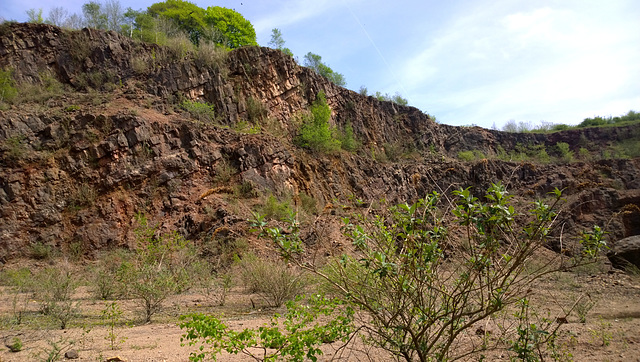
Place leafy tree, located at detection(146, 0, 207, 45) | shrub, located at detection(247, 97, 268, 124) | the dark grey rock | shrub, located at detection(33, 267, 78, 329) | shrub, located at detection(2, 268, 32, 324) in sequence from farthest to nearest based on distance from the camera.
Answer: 1. leafy tree, located at detection(146, 0, 207, 45)
2. shrub, located at detection(247, 97, 268, 124)
3. the dark grey rock
4. shrub, located at detection(2, 268, 32, 324)
5. shrub, located at detection(33, 267, 78, 329)

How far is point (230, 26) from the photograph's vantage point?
2728cm

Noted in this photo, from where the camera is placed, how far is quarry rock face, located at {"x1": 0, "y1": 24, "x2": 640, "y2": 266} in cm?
1335

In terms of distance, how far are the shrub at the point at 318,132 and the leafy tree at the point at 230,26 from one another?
8598 millimetres

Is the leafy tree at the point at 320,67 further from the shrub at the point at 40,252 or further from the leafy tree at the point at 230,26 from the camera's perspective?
the shrub at the point at 40,252

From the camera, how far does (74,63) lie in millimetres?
17922

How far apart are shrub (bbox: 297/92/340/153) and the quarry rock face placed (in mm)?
572

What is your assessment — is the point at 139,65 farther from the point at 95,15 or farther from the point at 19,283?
the point at 19,283

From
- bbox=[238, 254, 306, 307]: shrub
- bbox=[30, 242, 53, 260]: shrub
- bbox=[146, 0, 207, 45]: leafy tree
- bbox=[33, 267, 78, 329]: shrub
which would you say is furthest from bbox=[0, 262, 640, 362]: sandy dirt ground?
bbox=[146, 0, 207, 45]: leafy tree

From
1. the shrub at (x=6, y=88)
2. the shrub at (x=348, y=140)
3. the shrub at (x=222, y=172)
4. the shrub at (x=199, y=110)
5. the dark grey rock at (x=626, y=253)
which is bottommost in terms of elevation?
the dark grey rock at (x=626, y=253)

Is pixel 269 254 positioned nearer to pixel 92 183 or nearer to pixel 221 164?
pixel 221 164

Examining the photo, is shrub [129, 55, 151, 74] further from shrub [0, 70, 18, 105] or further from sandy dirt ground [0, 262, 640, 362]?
sandy dirt ground [0, 262, 640, 362]

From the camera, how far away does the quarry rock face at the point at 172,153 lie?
13.4 m

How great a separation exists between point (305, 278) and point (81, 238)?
29.5 feet

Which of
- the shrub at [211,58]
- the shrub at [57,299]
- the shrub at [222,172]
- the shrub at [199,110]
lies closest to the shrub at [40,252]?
the shrub at [57,299]
